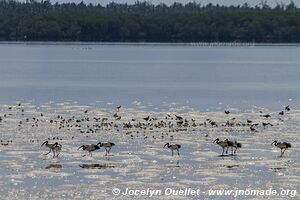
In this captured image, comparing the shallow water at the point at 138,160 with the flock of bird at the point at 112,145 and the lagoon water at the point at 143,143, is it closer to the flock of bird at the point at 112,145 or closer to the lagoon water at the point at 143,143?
the lagoon water at the point at 143,143

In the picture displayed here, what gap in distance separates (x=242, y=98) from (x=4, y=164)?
30544 millimetres

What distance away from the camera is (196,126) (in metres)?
35.4

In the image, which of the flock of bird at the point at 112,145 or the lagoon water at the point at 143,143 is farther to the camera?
the flock of bird at the point at 112,145

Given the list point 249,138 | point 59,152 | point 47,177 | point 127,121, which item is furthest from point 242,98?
point 47,177

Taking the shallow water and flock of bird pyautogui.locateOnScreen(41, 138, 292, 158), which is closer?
the shallow water

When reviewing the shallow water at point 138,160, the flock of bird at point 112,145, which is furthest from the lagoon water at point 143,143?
the flock of bird at point 112,145

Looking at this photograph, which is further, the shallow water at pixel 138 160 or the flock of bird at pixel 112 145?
the flock of bird at pixel 112 145

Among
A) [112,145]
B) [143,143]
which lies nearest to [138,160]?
[112,145]

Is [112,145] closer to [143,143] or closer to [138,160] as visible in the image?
[138,160]

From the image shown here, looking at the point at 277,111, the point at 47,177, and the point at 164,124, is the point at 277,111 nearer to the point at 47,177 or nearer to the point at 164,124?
the point at 164,124

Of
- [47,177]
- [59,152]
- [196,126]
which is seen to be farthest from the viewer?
[196,126]

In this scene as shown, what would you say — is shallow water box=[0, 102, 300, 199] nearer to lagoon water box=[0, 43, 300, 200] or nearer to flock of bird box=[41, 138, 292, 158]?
lagoon water box=[0, 43, 300, 200]

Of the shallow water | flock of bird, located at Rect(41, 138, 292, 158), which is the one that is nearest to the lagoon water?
the shallow water

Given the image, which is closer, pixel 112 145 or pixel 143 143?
pixel 112 145
